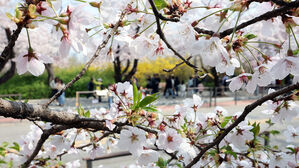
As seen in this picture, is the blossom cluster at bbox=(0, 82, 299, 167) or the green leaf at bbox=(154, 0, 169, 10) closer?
the green leaf at bbox=(154, 0, 169, 10)

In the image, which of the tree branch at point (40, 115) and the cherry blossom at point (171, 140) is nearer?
Result: the tree branch at point (40, 115)

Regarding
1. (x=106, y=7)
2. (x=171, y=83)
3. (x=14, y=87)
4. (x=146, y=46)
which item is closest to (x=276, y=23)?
(x=146, y=46)

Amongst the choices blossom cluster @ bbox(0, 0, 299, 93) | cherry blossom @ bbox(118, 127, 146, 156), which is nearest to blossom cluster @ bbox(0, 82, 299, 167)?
cherry blossom @ bbox(118, 127, 146, 156)

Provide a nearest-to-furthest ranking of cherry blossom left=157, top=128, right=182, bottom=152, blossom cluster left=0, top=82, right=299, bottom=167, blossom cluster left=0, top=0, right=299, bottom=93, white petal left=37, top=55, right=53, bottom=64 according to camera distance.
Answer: blossom cluster left=0, top=0, right=299, bottom=93 → white petal left=37, top=55, right=53, bottom=64 → blossom cluster left=0, top=82, right=299, bottom=167 → cherry blossom left=157, top=128, right=182, bottom=152

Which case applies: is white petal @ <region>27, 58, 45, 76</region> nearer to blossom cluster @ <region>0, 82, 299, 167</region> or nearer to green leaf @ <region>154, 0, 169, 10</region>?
Answer: blossom cluster @ <region>0, 82, 299, 167</region>

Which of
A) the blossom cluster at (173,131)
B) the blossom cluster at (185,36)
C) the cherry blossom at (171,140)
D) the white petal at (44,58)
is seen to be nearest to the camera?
the blossom cluster at (185,36)

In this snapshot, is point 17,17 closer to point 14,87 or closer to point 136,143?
point 136,143

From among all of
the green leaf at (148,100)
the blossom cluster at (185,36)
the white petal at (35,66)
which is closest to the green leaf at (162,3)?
the blossom cluster at (185,36)

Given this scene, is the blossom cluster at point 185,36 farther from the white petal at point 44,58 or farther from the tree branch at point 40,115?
the tree branch at point 40,115

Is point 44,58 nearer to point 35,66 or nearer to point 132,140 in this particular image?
point 35,66

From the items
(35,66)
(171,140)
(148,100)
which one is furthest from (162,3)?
(171,140)

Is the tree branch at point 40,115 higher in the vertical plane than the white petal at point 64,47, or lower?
lower

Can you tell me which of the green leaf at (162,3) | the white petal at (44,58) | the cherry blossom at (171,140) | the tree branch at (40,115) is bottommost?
the cherry blossom at (171,140)

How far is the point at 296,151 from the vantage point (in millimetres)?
1169
